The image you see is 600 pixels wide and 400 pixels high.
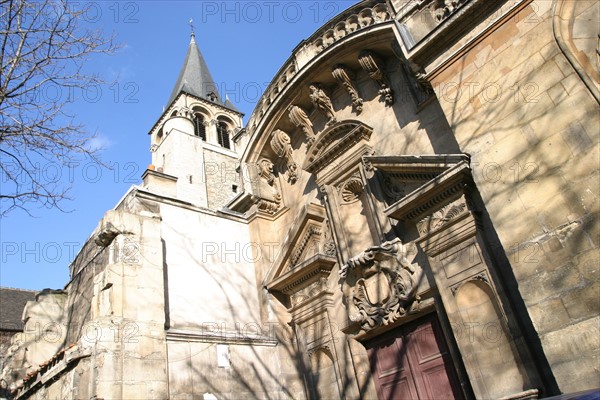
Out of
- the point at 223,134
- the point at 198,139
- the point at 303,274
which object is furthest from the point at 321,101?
the point at 223,134

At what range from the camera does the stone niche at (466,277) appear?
6.04 m

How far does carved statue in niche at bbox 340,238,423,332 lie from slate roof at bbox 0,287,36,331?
25556mm

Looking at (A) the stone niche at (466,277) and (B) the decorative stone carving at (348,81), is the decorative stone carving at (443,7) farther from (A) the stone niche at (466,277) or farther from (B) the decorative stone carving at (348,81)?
(B) the decorative stone carving at (348,81)

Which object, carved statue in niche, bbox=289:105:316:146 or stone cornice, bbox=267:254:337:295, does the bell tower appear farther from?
stone cornice, bbox=267:254:337:295

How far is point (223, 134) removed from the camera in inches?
1880

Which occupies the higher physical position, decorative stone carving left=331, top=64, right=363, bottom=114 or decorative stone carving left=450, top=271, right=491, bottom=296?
decorative stone carving left=331, top=64, right=363, bottom=114

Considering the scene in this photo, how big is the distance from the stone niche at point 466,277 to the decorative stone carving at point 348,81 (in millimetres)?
2601

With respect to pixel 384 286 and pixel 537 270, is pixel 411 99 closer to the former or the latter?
pixel 384 286

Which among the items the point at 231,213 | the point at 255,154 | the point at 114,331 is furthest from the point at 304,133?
the point at 114,331

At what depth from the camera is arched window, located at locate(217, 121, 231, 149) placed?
153ft

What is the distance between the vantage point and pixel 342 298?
30.3 ft

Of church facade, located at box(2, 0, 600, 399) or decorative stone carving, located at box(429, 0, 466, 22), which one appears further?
decorative stone carving, located at box(429, 0, 466, 22)

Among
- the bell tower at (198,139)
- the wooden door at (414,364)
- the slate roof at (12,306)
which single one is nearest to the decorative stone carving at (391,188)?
the wooden door at (414,364)

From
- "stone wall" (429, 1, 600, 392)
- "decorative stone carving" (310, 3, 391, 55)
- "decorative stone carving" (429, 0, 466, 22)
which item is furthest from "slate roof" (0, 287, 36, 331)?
"stone wall" (429, 1, 600, 392)
